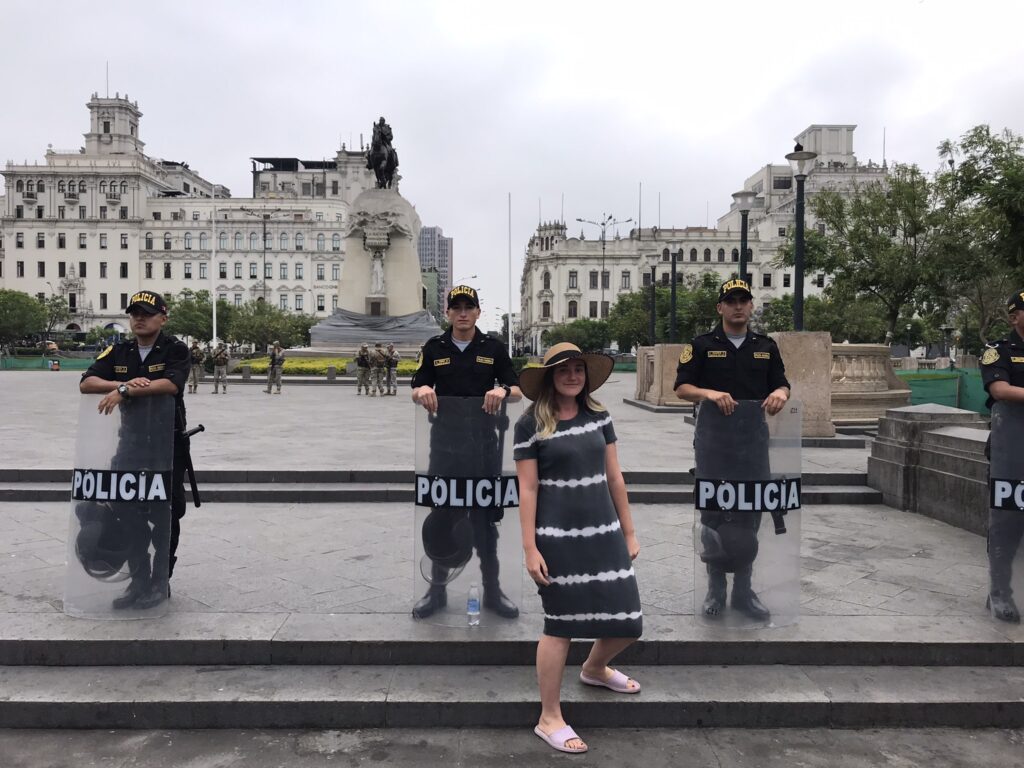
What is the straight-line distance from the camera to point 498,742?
3.69 m

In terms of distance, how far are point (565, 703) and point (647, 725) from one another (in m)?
0.44

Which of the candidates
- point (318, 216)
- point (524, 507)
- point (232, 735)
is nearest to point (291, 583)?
point (232, 735)

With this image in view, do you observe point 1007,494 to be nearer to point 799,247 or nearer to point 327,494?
point 327,494

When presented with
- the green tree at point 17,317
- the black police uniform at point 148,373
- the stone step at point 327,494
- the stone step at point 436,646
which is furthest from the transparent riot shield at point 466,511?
the green tree at point 17,317

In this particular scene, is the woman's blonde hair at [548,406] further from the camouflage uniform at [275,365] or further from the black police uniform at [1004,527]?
the camouflage uniform at [275,365]

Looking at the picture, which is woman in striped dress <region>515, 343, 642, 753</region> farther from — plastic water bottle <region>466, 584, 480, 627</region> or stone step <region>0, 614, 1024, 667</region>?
plastic water bottle <region>466, 584, 480, 627</region>

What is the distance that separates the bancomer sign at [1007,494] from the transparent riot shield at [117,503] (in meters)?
5.08

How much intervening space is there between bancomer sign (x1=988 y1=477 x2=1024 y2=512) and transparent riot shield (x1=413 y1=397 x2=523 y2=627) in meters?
2.94

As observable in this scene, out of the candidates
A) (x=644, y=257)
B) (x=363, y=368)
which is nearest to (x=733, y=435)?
(x=363, y=368)

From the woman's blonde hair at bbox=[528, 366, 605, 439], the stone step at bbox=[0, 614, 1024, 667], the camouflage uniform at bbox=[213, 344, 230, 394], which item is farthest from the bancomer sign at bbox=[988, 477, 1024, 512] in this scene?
the camouflage uniform at bbox=[213, 344, 230, 394]

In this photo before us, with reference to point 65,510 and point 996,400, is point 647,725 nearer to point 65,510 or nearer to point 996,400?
point 996,400

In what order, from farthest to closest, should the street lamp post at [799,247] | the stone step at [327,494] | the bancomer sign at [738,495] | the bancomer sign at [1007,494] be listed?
the street lamp post at [799,247]
the stone step at [327,494]
the bancomer sign at [1007,494]
the bancomer sign at [738,495]

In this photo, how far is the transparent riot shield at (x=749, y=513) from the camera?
14.8 ft

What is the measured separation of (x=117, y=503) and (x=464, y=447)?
214 cm
